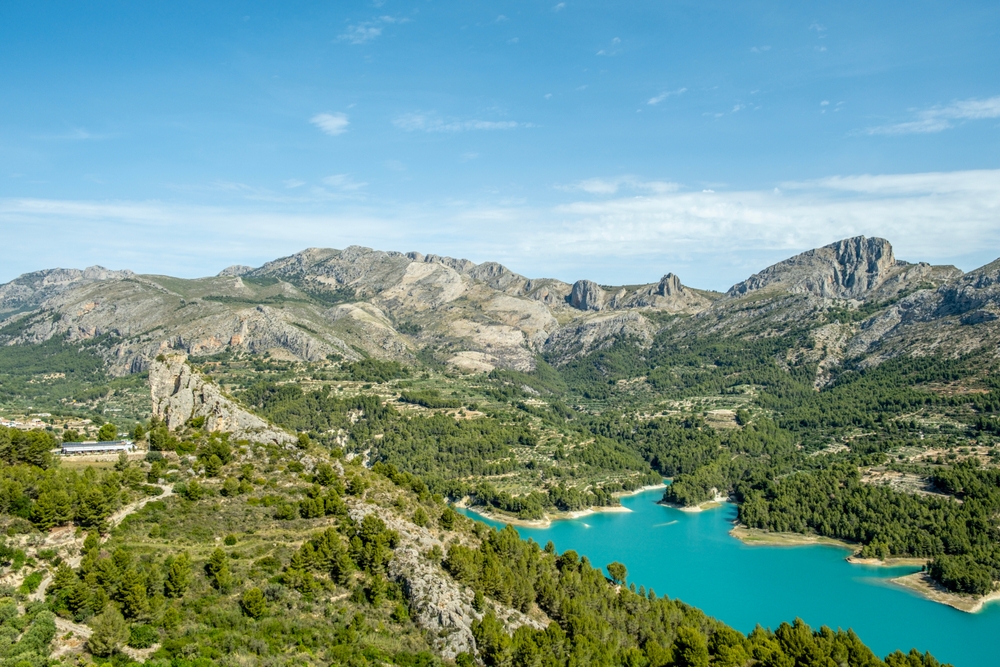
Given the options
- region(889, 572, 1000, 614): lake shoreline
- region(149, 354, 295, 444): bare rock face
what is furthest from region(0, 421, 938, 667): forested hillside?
region(889, 572, 1000, 614): lake shoreline

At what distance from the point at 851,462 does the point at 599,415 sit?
3235 inches

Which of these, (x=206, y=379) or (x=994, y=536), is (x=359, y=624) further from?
(x=994, y=536)

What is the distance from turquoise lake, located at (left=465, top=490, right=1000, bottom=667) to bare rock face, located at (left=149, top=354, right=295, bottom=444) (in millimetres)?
47859

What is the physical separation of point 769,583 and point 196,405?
2795 inches

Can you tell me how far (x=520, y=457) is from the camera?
13725 centimetres

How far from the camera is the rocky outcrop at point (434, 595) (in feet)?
144

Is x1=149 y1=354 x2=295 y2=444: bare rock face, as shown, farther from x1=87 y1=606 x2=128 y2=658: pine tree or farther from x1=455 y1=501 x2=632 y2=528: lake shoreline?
x1=455 y1=501 x2=632 y2=528: lake shoreline

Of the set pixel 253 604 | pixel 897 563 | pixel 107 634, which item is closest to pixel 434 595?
Answer: pixel 253 604

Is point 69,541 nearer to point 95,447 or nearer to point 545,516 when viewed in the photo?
point 95,447

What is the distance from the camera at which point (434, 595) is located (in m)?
45.9

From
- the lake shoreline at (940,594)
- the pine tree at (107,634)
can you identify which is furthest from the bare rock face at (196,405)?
the lake shoreline at (940,594)

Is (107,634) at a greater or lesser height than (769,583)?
greater

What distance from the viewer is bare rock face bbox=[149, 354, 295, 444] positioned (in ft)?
207

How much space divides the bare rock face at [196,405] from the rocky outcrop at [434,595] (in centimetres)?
1557
